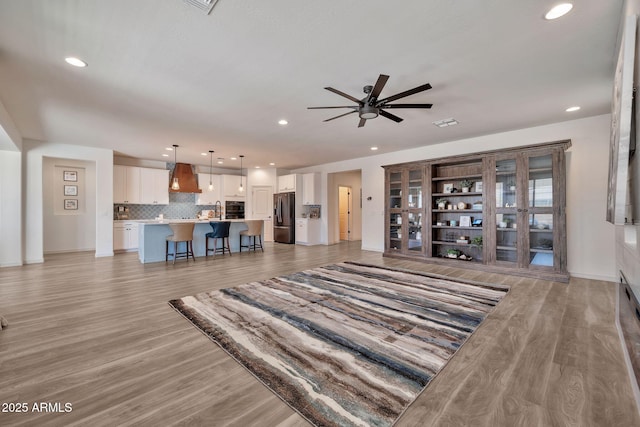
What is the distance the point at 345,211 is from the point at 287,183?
Result: 8.30ft

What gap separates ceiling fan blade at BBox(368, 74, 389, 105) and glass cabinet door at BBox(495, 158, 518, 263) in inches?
134

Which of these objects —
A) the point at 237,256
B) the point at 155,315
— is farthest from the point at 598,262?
the point at 237,256

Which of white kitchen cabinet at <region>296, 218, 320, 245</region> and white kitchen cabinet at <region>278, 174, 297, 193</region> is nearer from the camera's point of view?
white kitchen cabinet at <region>296, 218, 320, 245</region>

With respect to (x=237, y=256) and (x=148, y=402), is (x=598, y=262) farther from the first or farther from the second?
(x=237, y=256)

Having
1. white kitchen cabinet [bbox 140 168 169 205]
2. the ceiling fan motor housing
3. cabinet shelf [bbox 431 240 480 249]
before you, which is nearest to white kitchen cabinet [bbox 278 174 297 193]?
white kitchen cabinet [bbox 140 168 169 205]

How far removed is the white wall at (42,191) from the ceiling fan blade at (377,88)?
271 inches

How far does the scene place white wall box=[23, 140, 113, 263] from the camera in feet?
19.1

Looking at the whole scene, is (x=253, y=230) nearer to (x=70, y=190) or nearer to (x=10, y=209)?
(x=10, y=209)

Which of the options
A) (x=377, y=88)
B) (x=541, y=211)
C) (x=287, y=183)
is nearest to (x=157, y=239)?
(x=287, y=183)

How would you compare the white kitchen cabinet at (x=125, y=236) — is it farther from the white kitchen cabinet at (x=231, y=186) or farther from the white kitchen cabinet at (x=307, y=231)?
the white kitchen cabinet at (x=307, y=231)

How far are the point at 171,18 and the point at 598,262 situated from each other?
21.7 ft

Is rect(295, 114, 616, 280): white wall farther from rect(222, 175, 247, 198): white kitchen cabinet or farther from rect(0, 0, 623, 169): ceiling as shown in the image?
rect(222, 175, 247, 198): white kitchen cabinet

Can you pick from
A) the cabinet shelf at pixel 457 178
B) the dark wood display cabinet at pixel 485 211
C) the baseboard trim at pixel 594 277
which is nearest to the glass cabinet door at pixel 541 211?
the dark wood display cabinet at pixel 485 211

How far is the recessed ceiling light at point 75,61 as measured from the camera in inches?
107
